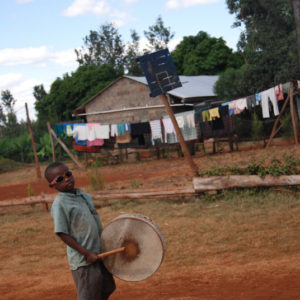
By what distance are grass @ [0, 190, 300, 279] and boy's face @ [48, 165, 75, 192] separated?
259 cm

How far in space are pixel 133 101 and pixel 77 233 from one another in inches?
784

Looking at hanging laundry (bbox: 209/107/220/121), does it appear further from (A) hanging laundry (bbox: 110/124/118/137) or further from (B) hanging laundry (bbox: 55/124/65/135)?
(B) hanging laundry (bbox: 55/124/65/135)

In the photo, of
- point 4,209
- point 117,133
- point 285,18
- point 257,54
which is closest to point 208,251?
point 4,209

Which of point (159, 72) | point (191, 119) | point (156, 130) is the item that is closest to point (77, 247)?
point (159, 72)

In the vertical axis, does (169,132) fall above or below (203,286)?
above

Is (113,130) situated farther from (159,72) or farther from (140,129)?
(159,72)

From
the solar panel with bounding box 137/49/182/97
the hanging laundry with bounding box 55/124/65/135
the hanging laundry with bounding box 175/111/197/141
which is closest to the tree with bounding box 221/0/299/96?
the hanging laundry with bounding box 175/111/197/141

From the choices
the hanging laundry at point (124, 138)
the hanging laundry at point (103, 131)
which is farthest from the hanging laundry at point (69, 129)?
the hanging laundry at point (124, 138)

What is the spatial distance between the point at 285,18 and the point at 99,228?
2019 cm

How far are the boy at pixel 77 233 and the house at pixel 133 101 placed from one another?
1784 centimetres

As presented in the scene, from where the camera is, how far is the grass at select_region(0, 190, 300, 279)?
17.9 feet

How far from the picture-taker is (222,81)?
885 inches

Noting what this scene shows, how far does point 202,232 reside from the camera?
21.3 feet

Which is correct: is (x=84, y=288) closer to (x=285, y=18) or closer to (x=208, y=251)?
(x=208, y=251)
